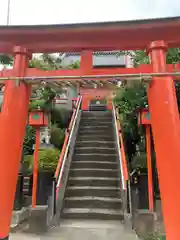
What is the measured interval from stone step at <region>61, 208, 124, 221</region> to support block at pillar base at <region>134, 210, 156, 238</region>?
0.95 metres

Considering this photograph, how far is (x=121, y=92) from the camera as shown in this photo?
1007 centimetres

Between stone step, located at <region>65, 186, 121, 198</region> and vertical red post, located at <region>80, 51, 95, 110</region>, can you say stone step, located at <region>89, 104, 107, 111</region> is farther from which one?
vertical red post, located at <region>80, 51, 95, 110</region>

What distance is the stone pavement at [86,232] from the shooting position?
20.2ft

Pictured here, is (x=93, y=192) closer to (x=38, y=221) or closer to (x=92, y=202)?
(x=92, y=202)

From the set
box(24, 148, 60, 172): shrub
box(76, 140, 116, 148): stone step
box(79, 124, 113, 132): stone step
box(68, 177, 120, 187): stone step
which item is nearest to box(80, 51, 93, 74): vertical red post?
box(24, 148, 60, 172): shrub

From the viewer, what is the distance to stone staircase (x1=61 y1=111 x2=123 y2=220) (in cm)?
767

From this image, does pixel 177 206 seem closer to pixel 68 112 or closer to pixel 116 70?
pixel 116 70

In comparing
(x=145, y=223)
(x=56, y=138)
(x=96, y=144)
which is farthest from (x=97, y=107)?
(x=145, y=223)

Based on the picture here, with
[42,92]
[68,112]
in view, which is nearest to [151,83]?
[42,92]

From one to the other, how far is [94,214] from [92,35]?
194 inches

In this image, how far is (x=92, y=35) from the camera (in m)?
4.83

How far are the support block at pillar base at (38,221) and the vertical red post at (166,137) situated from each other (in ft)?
12.0

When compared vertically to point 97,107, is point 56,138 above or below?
below

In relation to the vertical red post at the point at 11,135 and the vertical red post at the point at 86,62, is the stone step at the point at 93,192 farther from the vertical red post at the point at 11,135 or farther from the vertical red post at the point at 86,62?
the vertical red post at the point at 86,62
